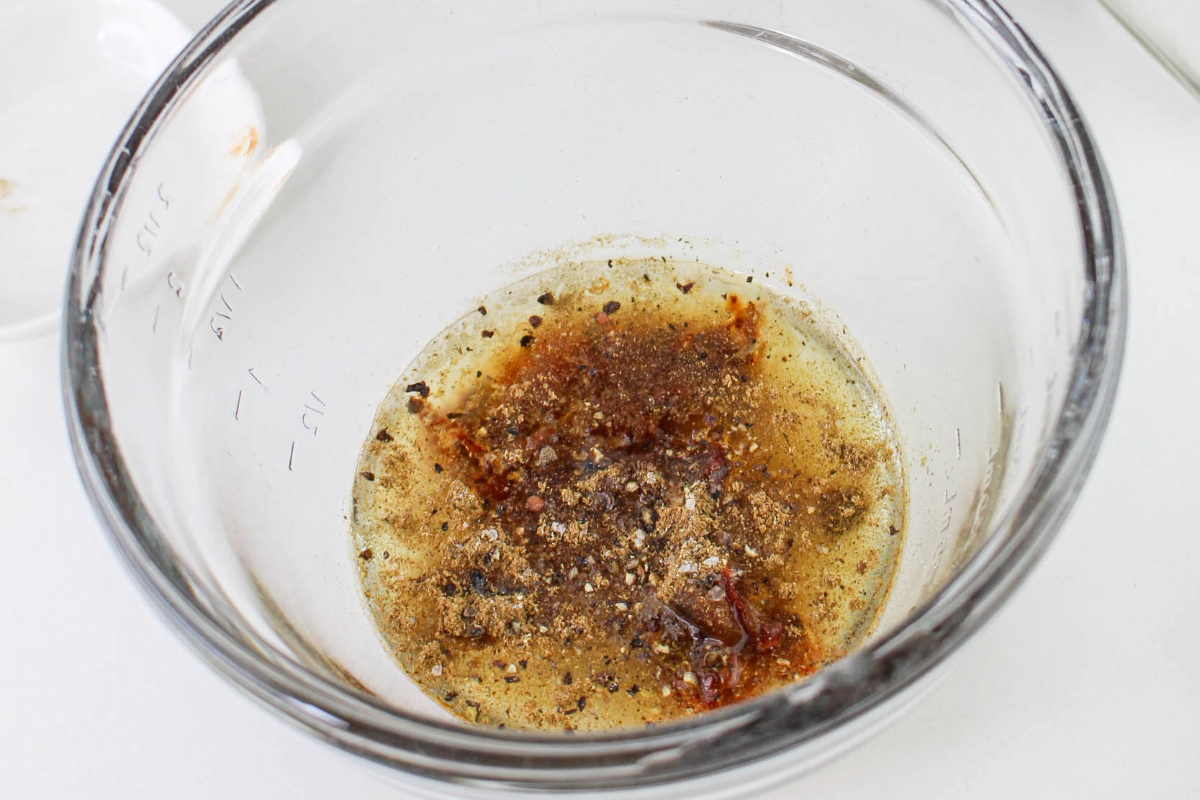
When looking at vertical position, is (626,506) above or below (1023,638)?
above

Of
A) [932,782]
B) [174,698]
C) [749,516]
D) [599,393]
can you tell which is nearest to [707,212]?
[599,393]

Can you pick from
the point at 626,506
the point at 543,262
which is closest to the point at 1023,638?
the point at 626,506

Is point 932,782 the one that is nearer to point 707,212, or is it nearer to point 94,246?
point 707,212

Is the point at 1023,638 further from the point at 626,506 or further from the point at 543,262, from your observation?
the point at 543,262

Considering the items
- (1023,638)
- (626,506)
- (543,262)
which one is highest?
(543,262)

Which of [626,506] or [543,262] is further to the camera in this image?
[543,262]

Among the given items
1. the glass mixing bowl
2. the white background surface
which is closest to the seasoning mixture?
the glass mixing bowl

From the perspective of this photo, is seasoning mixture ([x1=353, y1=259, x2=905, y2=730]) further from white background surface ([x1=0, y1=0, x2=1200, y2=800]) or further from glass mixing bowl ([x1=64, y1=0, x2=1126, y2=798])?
white background surface ([x1=0, y1=0, x2=1200, y2=800])
